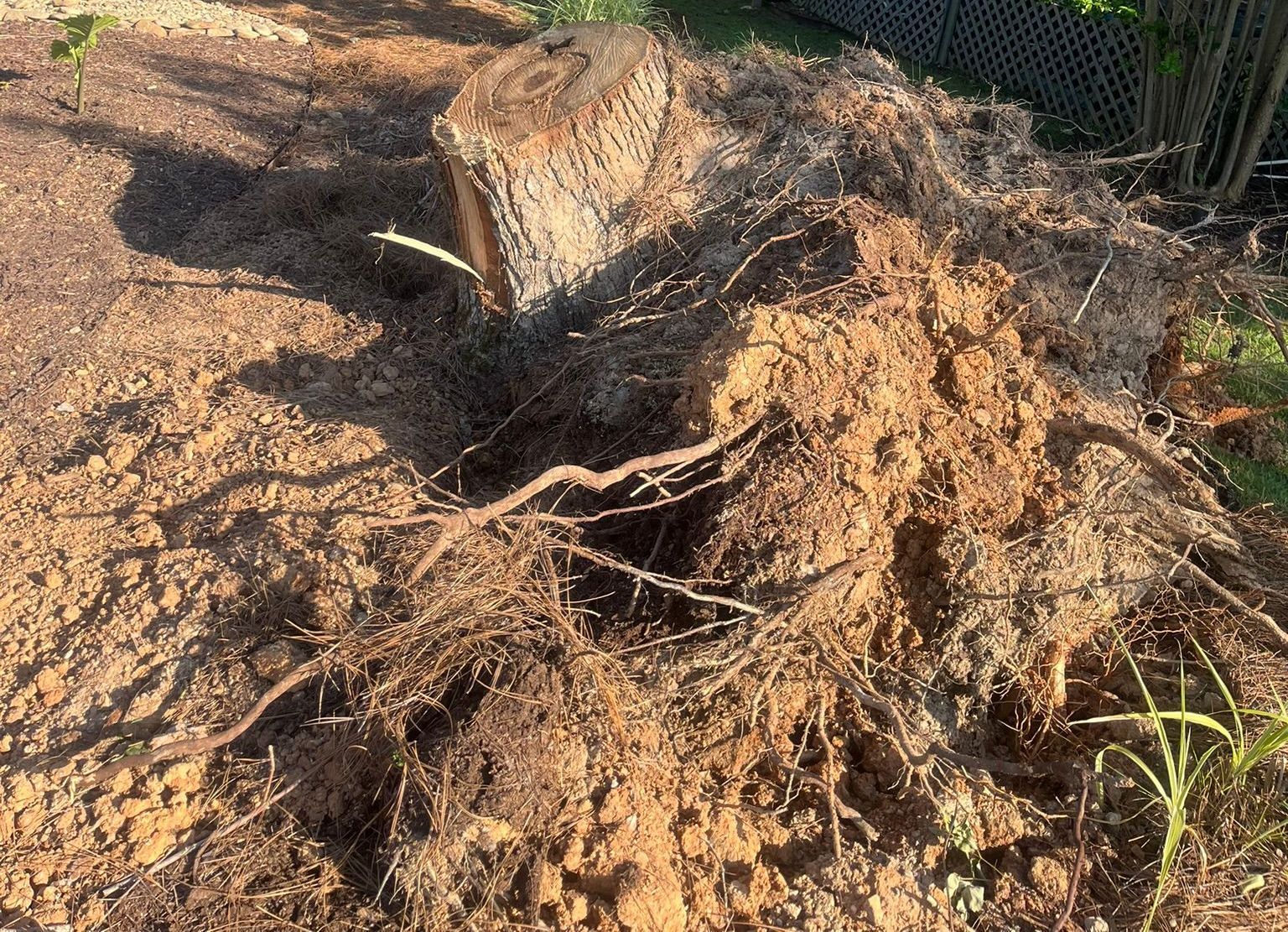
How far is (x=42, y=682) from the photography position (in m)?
2.10

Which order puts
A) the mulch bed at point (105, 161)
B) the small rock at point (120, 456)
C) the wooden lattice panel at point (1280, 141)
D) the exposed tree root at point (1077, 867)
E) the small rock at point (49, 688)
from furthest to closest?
1. the wooden lattice panel at point (1280, 141)
2. the mulch bed at point (105, 161)
3. the small rock at point (120, 456)
4. the small rock at point (49, 688)
5. the exposed tree root at point (1077, 867)

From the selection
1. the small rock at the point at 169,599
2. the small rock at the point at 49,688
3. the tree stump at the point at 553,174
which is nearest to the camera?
the small rock at the point at 49,688

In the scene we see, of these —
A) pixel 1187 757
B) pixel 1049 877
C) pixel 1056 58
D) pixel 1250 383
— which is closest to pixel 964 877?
pixel 1049 877

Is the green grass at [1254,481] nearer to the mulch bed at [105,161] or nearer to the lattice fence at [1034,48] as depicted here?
the lattice fence at [1034,48]

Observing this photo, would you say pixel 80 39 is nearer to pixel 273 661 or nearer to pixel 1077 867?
pixel 273 661

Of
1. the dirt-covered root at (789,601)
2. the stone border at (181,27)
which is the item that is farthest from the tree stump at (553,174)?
the stone border at (181,27)

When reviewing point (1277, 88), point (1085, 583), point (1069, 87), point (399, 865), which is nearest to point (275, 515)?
point (399, 865)

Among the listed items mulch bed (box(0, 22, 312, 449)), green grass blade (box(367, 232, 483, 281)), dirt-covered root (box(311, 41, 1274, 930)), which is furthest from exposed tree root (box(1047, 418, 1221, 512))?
mulch bed (box(0, 22, 312, 449))

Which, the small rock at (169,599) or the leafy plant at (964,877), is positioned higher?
the leafy plant at (964,877)

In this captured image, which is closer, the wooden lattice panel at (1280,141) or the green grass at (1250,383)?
the green grass at (1250,383)

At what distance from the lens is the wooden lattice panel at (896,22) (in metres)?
8.51

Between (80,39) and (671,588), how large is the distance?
18.2 ft

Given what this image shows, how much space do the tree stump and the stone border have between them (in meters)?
5.39

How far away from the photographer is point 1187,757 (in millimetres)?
2053
